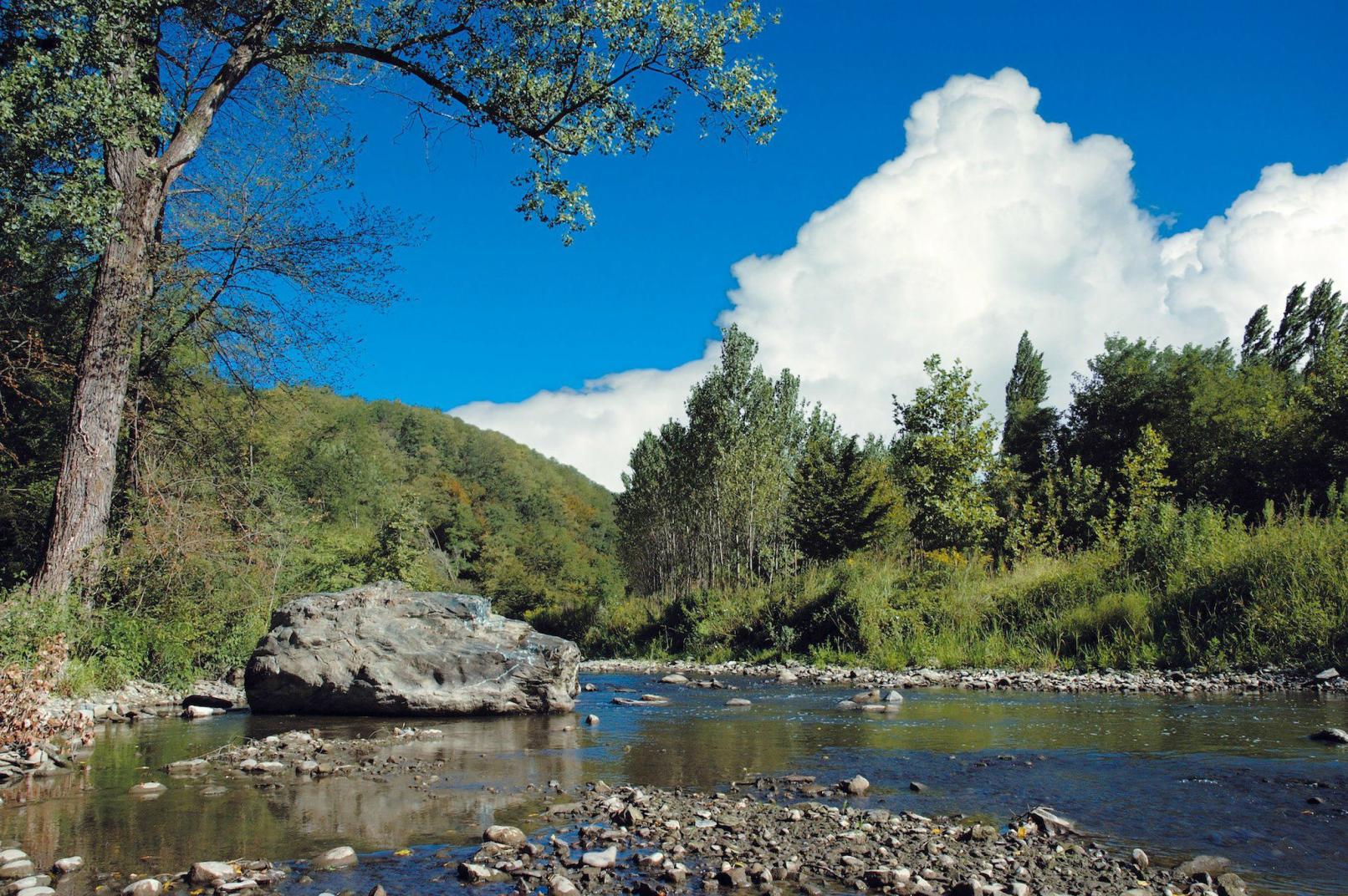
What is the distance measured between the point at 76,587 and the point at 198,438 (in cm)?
442

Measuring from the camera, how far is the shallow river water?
4.82 m

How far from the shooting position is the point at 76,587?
10578 mm

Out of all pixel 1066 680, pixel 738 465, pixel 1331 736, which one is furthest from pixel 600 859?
pixel 738 465

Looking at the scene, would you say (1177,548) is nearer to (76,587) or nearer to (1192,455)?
(76,587)

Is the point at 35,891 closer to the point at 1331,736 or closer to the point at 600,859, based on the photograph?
the point at 600,859

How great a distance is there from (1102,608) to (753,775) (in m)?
13.3

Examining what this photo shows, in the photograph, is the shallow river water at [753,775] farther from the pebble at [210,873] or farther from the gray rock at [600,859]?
the gray rock at [600,859]

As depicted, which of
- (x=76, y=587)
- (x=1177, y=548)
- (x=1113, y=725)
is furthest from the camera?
(x=1177, y=548)

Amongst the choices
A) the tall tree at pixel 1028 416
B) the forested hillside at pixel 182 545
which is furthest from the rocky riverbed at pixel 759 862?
the tall tree at pixel 1028 416

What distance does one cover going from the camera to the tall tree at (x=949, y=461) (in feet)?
92.5

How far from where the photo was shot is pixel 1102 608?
17.5 metres

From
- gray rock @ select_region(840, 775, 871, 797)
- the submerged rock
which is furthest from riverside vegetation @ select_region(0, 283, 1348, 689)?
gray rock @ select_region(840, 775, 871, 797)

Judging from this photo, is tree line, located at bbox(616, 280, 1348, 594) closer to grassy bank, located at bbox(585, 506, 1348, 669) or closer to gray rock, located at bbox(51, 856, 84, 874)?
grassy bank, located at bbox(585, 506, 1348, 669)

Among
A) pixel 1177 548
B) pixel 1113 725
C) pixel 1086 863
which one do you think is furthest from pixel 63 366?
pixel 1177 548
